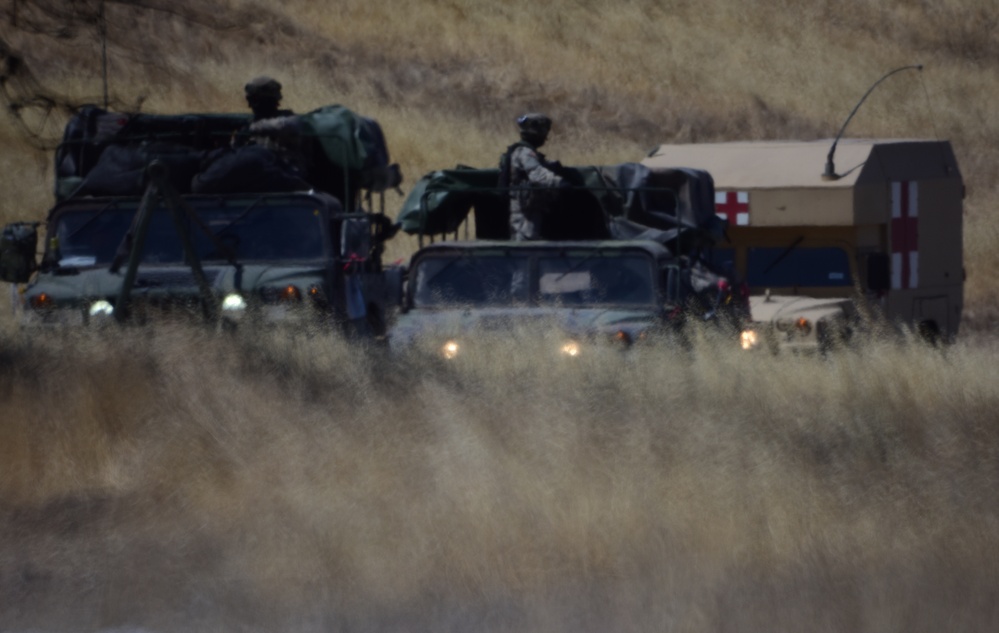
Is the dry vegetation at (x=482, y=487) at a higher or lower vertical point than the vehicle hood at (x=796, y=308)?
lower

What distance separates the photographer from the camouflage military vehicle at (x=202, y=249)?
11375mm

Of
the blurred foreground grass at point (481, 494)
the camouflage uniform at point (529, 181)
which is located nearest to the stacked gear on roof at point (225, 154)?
the camouflage uniform at point (529, 181)

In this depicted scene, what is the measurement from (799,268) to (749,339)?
354 centimetres

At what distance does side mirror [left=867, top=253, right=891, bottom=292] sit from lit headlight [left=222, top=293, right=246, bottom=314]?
4.87m

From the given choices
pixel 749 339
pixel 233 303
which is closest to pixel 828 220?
pixel 749 339

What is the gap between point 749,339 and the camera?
1241 cm

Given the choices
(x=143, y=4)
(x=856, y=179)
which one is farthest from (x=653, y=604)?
(x=856, y=179)

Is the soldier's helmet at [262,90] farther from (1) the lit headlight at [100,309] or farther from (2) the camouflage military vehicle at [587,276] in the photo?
(1) the lit headlight at [100,309]

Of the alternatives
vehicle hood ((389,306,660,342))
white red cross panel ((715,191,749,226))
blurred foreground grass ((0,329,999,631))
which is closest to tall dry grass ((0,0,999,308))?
white red cross panel ((715,191,749,226))

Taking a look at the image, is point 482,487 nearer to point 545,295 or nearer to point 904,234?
point 545,295

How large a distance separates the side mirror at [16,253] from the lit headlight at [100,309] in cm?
85

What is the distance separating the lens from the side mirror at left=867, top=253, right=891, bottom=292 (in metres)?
13.4

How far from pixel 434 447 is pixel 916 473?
6.99ft

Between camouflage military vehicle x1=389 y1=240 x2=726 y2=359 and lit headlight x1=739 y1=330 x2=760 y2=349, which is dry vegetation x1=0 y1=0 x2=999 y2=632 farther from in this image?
lit headlight x1=739 y1=330 x2=760 y2=349
